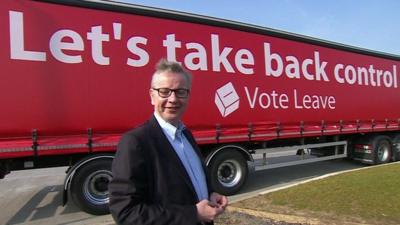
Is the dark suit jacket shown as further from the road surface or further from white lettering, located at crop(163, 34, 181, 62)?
white lettering, located at crop(163, 34, 181, 62)

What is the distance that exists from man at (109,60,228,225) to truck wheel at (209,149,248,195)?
6.18 meters

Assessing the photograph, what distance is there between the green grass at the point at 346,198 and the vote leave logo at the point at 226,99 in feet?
6.14

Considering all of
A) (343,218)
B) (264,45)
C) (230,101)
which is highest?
(264,45)

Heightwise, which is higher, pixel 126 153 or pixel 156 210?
pixel 126 153

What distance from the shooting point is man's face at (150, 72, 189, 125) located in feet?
7.04

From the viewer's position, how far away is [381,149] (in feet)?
41.8

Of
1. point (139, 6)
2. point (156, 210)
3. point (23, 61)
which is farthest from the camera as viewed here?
point (139, 6)

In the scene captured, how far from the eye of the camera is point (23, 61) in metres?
6.43

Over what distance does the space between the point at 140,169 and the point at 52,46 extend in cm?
521

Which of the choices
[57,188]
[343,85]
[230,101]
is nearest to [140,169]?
[230,101]

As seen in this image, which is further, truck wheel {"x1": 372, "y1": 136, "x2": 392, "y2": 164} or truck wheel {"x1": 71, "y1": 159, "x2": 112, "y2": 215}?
truck wheel {"x1": 372, "y1": 136, "x2": 392, "y2": 164}

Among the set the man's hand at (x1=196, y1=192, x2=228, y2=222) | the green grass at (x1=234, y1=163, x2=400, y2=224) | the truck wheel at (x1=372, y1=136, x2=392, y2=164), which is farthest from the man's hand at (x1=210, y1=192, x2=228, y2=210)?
the truck wheel at (x1=372, y1=136, x2=392, y2=164)

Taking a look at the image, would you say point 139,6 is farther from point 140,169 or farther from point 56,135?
point 140,169

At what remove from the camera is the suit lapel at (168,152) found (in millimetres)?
2057
